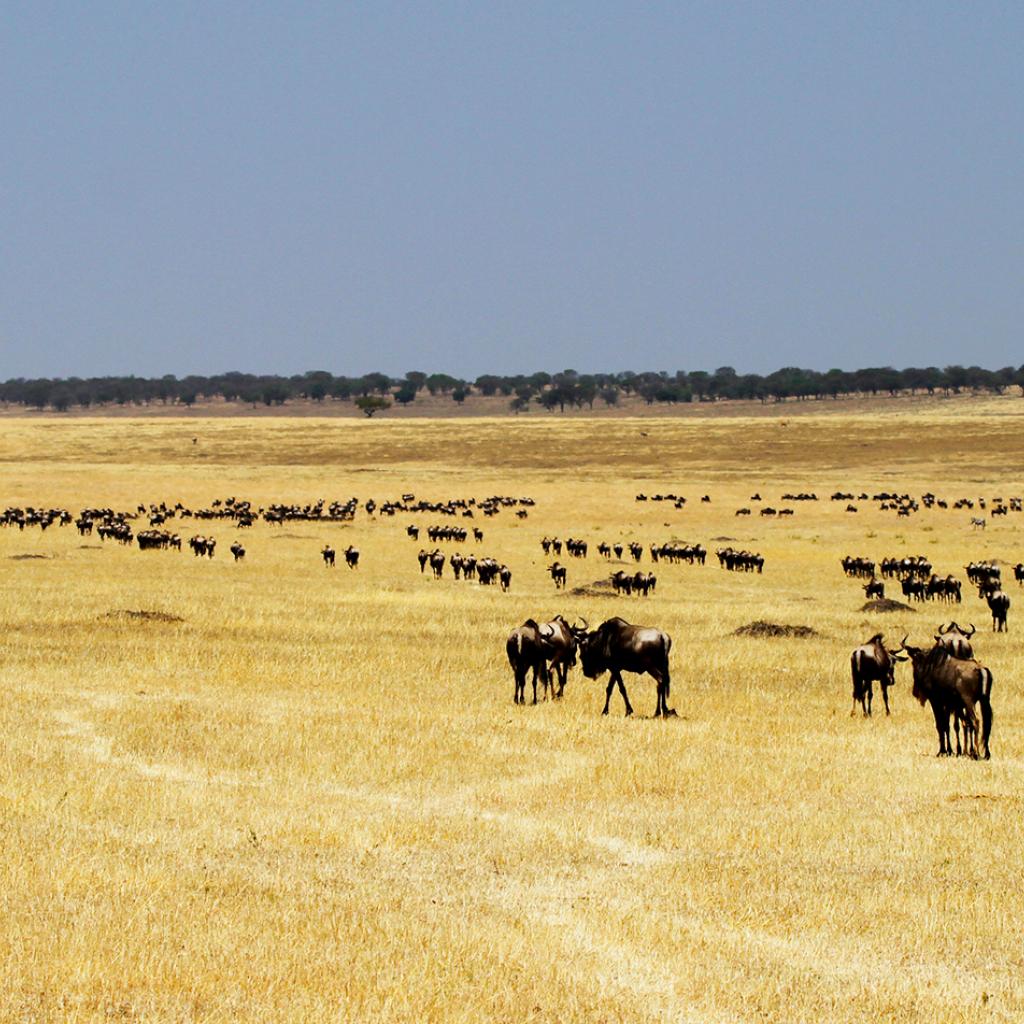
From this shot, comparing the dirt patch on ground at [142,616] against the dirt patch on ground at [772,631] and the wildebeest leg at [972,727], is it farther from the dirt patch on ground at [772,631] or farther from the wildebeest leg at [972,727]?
the wildebeest leg at [972,727]

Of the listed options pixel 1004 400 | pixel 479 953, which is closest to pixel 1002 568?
pixel 479 953

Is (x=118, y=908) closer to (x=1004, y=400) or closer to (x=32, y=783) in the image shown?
(x=32, y=783)

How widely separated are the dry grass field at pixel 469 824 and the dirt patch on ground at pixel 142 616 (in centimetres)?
13

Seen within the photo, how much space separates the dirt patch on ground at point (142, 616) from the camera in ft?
93.7

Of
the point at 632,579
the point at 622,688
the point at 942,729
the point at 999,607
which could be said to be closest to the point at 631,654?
the point at 622,688

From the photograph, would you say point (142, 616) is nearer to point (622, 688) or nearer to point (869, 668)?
point (622, 688)

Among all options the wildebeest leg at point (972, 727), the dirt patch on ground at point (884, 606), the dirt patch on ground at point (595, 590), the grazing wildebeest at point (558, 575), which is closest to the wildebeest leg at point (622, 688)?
the wildebeest leg at point (972, 727)

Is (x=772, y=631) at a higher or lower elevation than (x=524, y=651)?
lower

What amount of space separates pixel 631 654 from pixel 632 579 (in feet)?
68.3

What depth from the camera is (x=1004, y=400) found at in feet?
629

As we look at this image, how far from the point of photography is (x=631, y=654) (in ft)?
63.2

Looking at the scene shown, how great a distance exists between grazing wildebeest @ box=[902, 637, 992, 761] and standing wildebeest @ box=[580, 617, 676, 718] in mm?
3559

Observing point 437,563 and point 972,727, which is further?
point 437,563

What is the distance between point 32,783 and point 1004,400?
19264 cm
